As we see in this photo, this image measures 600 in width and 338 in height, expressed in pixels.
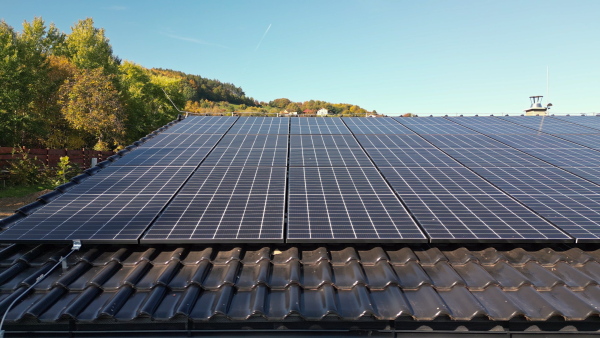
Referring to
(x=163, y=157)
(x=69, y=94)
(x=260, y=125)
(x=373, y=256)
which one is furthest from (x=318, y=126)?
(x=69, y=94)

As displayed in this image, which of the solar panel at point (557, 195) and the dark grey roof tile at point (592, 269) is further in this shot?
the solar panel at point (557, 195)

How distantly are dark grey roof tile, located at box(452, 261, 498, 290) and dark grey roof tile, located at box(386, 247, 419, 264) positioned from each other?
0.74 meters

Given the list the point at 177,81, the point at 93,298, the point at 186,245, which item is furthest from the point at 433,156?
the point at 177,81

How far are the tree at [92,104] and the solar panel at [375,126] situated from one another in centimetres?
3194

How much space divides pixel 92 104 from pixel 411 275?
40803 mm

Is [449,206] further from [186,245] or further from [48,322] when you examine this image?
A: [48,322]

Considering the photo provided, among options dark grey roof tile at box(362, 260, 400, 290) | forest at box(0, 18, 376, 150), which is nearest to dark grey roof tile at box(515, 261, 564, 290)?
dark grey roof tile at box(362, 260, 400, 290)

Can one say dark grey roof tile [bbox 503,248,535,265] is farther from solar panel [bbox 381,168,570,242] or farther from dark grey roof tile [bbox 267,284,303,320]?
dark grey roof tile [bbox 267,284,303,320]

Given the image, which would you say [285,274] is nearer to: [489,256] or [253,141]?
[489,256]

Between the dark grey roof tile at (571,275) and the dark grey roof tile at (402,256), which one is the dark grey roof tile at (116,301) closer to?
the dark grey roof tile at (402,256)

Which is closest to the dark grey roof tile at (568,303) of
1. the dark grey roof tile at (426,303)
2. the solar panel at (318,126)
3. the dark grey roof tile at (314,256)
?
the dark grey roof tile at (426,303)

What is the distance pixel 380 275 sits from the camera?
4934 millimetres

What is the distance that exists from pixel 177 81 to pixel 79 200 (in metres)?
60.0

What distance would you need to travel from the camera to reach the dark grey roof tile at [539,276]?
4.77m
